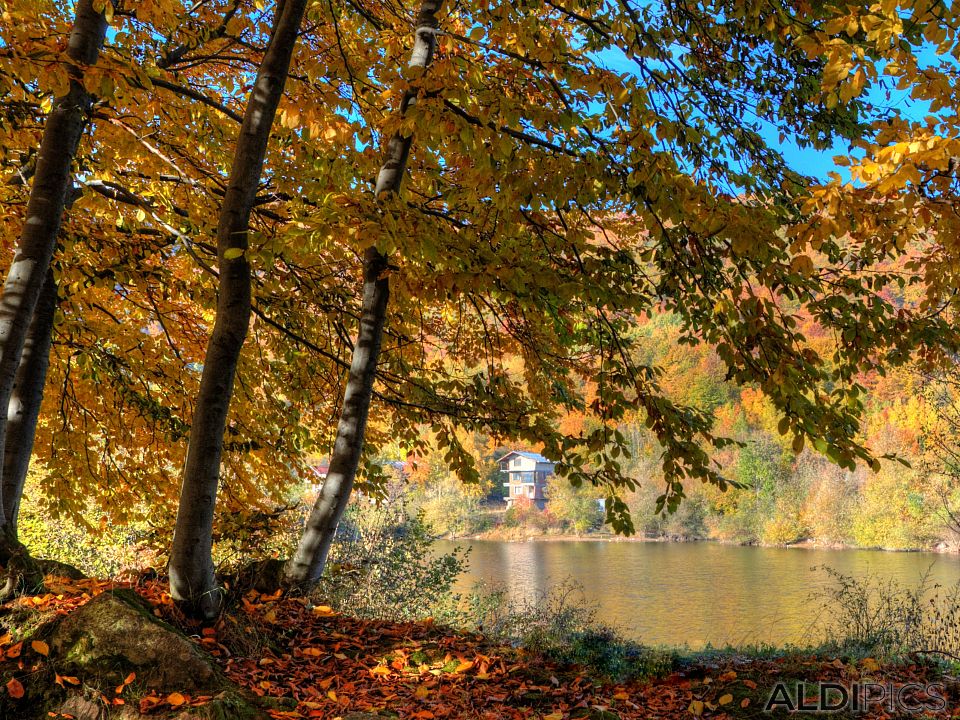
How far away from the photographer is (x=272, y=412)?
23.7 ft

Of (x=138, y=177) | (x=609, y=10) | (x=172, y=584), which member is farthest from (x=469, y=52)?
(x=172, y=584)

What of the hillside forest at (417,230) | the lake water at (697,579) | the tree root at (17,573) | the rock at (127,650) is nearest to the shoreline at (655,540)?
the lake water at (697,579)

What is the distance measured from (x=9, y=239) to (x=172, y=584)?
147 inches

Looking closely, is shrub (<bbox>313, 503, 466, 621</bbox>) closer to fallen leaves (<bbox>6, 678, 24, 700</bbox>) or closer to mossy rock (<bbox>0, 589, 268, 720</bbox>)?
mossy rock (<bbox>0, 589, 268, 720</bbox>)

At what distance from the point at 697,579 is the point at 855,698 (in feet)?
66.2

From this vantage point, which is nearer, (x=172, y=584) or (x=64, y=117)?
(x=172, y=584)

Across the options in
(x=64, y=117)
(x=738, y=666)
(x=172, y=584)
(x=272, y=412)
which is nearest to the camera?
(x=172, y=584)

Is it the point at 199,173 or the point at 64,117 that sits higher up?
the point at 199,173

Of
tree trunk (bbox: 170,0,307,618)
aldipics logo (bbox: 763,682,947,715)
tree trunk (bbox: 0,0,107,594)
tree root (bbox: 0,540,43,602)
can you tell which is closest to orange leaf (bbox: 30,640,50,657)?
tree root (bbox: 0,540,43,602)

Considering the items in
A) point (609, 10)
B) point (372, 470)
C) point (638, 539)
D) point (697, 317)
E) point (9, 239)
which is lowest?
point (638, 539)

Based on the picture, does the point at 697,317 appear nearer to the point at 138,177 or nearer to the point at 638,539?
the point at 138,177

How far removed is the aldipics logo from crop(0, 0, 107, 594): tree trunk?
175 inches

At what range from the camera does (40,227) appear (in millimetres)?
4246

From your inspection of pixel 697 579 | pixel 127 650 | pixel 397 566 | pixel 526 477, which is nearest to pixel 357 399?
pixel 127 650
